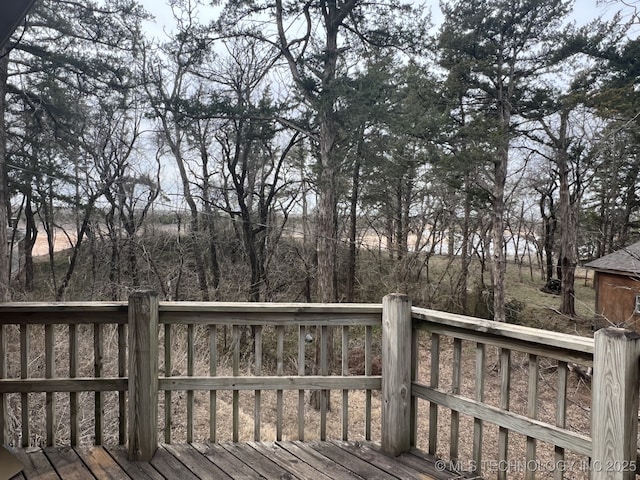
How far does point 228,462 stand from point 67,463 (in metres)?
0.83

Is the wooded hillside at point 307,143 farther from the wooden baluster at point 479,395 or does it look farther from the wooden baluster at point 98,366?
the wooden baluster at point 479,395

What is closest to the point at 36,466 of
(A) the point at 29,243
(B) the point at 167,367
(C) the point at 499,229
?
(B) the point at 167,367

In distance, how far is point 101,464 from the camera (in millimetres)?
2135

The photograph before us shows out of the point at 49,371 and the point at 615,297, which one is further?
the point at 615,297

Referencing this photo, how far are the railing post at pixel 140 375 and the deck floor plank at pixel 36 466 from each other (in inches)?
14.6

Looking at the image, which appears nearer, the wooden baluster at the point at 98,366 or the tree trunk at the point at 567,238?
the wooden baluster at the point at 98,366

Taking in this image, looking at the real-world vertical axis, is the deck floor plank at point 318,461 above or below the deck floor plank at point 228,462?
below

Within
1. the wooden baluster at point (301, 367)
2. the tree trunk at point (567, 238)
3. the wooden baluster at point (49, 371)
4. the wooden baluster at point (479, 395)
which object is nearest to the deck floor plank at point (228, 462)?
the wooden baluster at point (301, 367)

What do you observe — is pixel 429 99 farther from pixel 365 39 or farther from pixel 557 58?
pixel 557 58

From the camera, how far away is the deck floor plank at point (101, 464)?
2.03 m

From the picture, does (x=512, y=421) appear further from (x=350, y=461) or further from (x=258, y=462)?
(x=258, y=462)

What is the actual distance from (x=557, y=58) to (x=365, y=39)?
509 cm

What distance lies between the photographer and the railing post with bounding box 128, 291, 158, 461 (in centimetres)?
219

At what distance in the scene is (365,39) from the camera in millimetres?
9555
